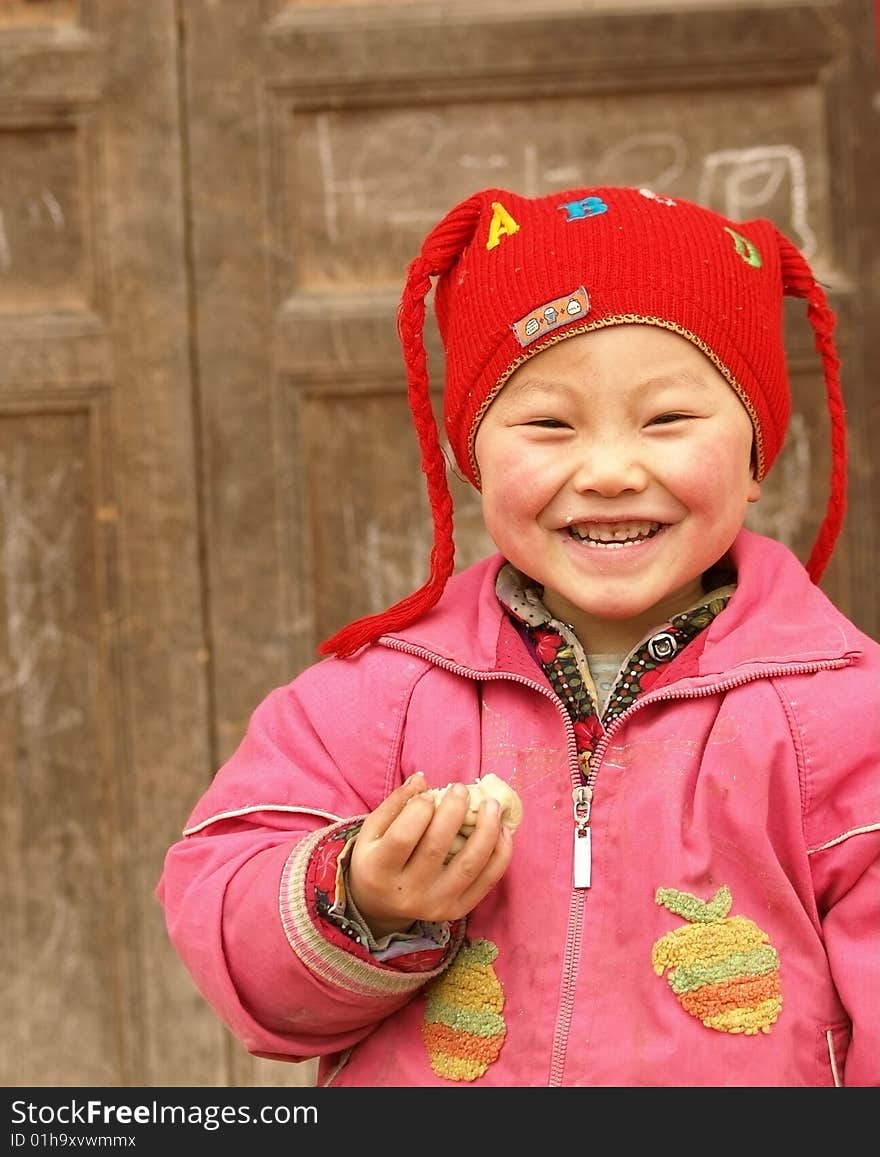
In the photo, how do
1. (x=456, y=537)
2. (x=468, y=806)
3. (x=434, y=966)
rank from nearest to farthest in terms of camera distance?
(x=468, y=806), (x=434, y=966), (x=456, y=537)

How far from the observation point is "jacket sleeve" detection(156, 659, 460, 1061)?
4.72 ft

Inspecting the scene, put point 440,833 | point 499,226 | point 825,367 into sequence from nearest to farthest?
point 440,833, point 499,226, point 825,367

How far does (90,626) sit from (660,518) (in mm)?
1222

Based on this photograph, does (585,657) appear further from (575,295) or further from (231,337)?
(231,337)

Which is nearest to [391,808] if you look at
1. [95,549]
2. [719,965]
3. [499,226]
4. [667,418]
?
[719,965]

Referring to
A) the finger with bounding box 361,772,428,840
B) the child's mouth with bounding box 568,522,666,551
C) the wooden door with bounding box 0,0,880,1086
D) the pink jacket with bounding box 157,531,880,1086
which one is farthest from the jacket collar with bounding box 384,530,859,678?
the wooden door with bounding box 0,0,880,1086

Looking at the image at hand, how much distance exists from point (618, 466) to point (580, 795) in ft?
1.10

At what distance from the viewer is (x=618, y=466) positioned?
1508 millimetres

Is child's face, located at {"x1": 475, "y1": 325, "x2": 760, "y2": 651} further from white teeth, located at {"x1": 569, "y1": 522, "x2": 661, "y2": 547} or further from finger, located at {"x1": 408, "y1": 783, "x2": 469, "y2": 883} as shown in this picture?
finger, located at {"x1": 408, "y1": 783, "x2": 469, "y2": 883}

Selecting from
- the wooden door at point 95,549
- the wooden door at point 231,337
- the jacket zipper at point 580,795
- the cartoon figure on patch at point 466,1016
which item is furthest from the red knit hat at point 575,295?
the wooden door at point 95,549

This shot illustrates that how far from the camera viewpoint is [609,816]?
4.95 ft
